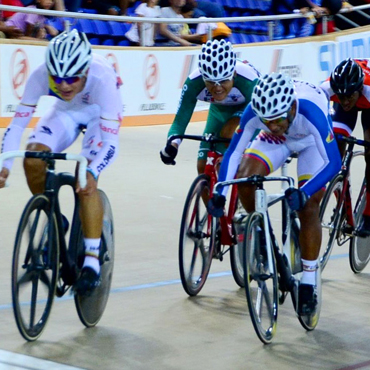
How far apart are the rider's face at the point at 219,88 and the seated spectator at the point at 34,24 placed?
19.9 feet

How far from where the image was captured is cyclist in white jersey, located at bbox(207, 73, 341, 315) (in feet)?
15.0

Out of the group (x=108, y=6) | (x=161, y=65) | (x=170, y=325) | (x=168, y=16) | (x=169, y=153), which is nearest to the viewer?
(x=170, y=325)

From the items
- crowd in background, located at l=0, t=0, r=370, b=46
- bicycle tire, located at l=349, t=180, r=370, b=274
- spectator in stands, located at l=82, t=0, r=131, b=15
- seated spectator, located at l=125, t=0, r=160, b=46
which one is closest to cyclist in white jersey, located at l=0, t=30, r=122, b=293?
bicycle tire, located at l=349, t=180, r=370, b=274

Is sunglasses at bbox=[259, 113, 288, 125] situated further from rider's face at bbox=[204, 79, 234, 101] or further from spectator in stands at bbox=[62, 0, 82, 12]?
spectator in stands at bbox=[62, 0, 82, 12]

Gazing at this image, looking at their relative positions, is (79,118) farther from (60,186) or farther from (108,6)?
(108,6)

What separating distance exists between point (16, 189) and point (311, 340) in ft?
14.6

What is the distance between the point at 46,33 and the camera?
11.1 meters

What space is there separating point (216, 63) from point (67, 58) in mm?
1171

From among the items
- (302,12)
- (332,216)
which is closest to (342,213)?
(332,216)

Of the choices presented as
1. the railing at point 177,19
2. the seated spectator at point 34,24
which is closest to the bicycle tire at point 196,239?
the railing at point 177,19

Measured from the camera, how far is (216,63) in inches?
208

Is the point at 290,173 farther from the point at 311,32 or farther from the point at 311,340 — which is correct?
the point at 311,340

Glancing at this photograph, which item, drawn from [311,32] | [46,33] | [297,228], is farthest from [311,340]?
[311,32]

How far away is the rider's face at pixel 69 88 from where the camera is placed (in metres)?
4.50
